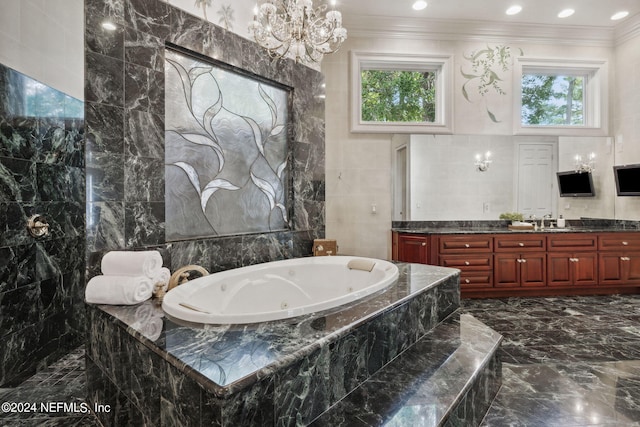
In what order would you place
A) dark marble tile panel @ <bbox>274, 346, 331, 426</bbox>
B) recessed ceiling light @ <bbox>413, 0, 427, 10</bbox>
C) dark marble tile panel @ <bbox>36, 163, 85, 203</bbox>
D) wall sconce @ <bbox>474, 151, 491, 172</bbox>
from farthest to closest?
wall sconce @ <bbox>474, 151, 491, 172</bbox>
recessed ceiling light @ <bbox>413, 0, 427, 10</bbox>
dark marble tile panel @ <bbox>36, 163, 85, 203</bbox>
dark marble tile panel @ <bbox>274, 346, 331, 426</bbox>

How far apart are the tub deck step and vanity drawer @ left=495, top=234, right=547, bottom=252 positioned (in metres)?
1.87

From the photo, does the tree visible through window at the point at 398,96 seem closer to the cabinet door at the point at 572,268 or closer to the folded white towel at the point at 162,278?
the cabinet door at the point at 572,268

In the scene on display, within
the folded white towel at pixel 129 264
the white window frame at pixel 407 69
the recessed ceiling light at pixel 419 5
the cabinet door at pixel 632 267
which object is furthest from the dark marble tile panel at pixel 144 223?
the cabinet door at pixel 632 267

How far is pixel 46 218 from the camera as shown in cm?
208

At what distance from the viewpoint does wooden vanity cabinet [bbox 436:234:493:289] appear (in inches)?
137

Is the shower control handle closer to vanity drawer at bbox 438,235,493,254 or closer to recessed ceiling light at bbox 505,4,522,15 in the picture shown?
vanity drawer at bbox 438,235,493,254

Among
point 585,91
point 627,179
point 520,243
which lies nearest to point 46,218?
point 520,243

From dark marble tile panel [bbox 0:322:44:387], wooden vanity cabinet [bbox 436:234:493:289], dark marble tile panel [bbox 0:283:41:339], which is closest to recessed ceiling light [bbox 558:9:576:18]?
wooden vanity cabinet [bbox 436:234:493:289]

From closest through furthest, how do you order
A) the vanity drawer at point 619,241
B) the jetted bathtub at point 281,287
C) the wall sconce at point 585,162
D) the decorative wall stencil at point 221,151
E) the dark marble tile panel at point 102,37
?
the jetted bathtub at point 281,287
the dark marble tile panel at point 102,37
the decorative wall stencil at point 221,151
the vanity drawer at point 619,241
the wall sconce at point 585,162

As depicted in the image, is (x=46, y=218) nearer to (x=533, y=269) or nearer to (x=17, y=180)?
(x=17, y=180)

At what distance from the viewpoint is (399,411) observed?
1.23 metres

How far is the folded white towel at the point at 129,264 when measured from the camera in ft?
5.40

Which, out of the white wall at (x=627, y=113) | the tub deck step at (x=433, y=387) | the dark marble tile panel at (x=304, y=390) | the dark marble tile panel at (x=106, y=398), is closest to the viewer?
the dark marble tile panel at (x=304, y=390)

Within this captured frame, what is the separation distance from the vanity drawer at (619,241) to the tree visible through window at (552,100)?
1563 millimetres
